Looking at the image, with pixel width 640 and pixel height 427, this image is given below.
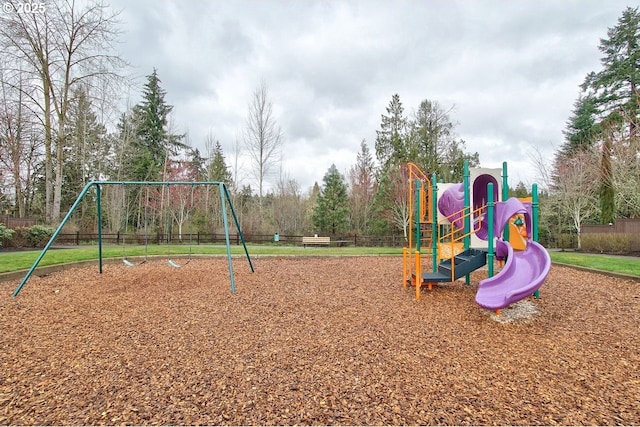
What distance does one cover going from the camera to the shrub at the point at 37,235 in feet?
40.0

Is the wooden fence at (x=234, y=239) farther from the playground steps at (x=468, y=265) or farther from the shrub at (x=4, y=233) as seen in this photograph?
the playground steps at (x=468, y=265)

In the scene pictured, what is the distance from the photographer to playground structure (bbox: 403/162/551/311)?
4.09 m

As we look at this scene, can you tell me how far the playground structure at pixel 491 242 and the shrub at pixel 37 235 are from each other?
604 inches

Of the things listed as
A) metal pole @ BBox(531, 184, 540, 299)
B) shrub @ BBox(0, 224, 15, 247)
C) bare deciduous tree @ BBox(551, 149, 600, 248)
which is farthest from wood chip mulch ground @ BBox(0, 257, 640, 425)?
bare deciduous tree @ BBox(551, 149, 600, 248)

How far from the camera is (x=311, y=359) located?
2924mm

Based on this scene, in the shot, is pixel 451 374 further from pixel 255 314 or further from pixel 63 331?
pixel 63 331

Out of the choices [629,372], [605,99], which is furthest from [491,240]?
[605,99]

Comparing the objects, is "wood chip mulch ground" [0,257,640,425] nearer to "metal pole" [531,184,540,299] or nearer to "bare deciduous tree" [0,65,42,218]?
"metal pole" [531,184,540,299]

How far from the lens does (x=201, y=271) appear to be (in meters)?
7.56

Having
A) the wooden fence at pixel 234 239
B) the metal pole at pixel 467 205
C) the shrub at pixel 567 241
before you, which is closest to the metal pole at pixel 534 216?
the metal pole at pixel 467 205

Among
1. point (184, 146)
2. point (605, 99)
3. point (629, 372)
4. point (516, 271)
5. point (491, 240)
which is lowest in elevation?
point (629, 372)

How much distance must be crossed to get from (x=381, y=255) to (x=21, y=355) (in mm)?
10313

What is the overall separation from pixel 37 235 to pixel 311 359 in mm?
15334

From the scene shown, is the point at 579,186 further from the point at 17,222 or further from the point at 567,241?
the point at 17,222
